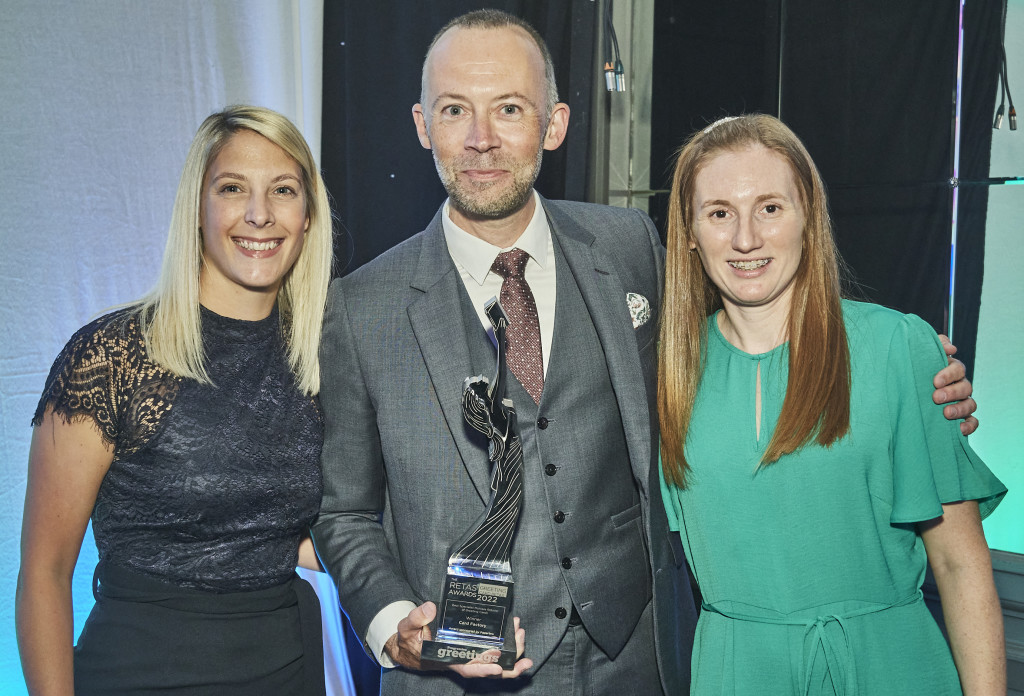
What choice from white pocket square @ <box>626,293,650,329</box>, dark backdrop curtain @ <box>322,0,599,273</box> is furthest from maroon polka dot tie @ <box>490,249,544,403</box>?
dark backdrop curtain @ <box>322,0,599,273</box>

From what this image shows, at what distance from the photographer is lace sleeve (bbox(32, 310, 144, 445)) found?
160cm

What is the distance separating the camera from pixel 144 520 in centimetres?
164

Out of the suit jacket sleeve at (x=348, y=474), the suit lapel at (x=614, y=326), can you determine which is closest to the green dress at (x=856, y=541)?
the suit lapel at (x=614, y=326)

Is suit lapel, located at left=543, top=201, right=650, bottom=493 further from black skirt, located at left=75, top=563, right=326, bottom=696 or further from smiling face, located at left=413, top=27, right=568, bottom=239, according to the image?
black skirt, located at left=75, top=563, right=326, bottom=696

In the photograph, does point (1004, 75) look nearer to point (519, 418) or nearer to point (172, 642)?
point (519, 418)

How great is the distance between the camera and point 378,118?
8.82 feet

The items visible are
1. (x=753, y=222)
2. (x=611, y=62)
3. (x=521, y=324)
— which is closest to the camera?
(x=753, y=222)

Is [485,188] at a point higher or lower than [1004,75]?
lower

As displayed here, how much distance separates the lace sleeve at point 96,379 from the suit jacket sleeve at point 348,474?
36 centimetres

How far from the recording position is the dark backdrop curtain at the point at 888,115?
2.51 meters

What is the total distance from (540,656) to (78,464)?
0.88 m

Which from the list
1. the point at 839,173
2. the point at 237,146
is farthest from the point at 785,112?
the point at 237,146

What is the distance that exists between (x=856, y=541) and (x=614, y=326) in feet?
1.93

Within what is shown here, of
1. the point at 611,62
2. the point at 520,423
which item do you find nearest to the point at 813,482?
the point at 520,423
